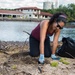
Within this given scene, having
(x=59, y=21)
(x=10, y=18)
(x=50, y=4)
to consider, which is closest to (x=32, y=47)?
(x=59, y=21)

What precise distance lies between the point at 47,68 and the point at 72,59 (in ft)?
3.50

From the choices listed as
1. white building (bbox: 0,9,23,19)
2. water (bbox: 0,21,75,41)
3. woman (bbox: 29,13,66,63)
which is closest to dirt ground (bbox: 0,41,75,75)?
woman (bbox: 29,13,66,63)

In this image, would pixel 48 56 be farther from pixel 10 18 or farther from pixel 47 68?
pixel 10 18

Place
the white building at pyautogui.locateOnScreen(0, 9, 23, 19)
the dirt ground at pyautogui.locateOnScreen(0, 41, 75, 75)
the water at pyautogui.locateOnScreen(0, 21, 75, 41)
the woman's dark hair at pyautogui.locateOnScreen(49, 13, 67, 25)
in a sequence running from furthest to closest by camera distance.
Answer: the white building at pyautogui.locateOnScreen(0, 9, 23, 19), the water at pyautogui.locateOnScreen(0, 21, 75, 41), the woman's dark hair at pyautogui.locateOnScreen(49, 13, 67, 25), the dirt ground at pyautogui.locateOnScreen(0, 41, 75, 75)

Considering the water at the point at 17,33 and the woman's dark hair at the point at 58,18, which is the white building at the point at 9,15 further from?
the woman's dark hair at the point at 58,18

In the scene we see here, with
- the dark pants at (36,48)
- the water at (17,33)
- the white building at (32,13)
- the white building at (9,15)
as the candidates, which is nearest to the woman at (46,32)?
the dark pants at (36,48)

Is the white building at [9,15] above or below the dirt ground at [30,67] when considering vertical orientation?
below

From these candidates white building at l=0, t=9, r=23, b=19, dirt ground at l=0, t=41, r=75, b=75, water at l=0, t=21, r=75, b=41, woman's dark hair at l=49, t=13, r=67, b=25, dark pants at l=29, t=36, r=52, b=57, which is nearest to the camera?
dirt ground at l=0, t=41, r=75, b=75

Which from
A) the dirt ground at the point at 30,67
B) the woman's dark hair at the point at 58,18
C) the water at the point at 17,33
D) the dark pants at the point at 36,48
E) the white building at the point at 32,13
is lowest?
the white building at the point at 32,13

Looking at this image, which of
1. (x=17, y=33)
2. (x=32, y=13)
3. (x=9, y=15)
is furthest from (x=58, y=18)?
(x=32, y=13)

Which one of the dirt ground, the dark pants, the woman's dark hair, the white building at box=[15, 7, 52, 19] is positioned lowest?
the white building at box=[15, 7, 52, 19]

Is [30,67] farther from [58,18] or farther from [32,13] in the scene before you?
[32,13]

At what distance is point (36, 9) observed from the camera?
94.9 metres

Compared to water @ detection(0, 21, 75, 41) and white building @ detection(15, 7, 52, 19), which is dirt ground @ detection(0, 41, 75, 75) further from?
white building @ detection(15, 7, 52, 19)
